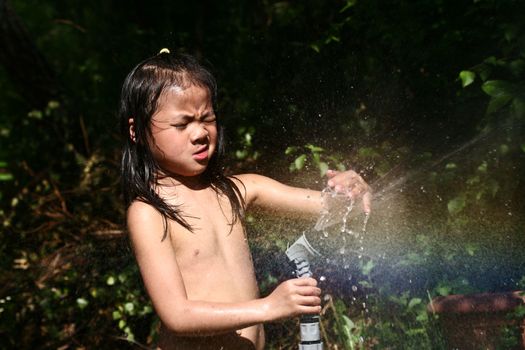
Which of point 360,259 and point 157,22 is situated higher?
point 157,22

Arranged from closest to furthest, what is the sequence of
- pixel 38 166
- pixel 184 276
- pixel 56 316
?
pixel 184 276
pixel 56 316
pixel 38 166

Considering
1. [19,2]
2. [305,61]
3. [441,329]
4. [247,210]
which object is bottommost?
[441,329]

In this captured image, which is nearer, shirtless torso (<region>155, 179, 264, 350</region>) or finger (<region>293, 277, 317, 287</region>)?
finger (<region>293, 277, 317, 287</region>)

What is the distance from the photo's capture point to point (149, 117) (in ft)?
7.98

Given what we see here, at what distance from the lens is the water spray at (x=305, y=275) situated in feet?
6.75

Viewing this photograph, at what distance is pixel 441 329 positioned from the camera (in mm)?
3020

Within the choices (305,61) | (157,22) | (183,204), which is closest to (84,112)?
(305,61)

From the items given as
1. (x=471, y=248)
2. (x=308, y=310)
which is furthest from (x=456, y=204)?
(x=308, y=310)

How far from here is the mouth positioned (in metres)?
2.39

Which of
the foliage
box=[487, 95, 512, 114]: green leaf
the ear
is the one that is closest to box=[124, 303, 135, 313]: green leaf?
the foliage

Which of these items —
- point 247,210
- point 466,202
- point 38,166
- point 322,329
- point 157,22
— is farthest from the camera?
point 157,22

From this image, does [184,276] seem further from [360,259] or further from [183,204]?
[360,259]

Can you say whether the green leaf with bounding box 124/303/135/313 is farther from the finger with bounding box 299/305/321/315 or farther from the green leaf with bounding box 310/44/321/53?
the finger with bounding box 299/305/321/315

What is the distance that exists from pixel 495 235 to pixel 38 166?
10.0 ft
